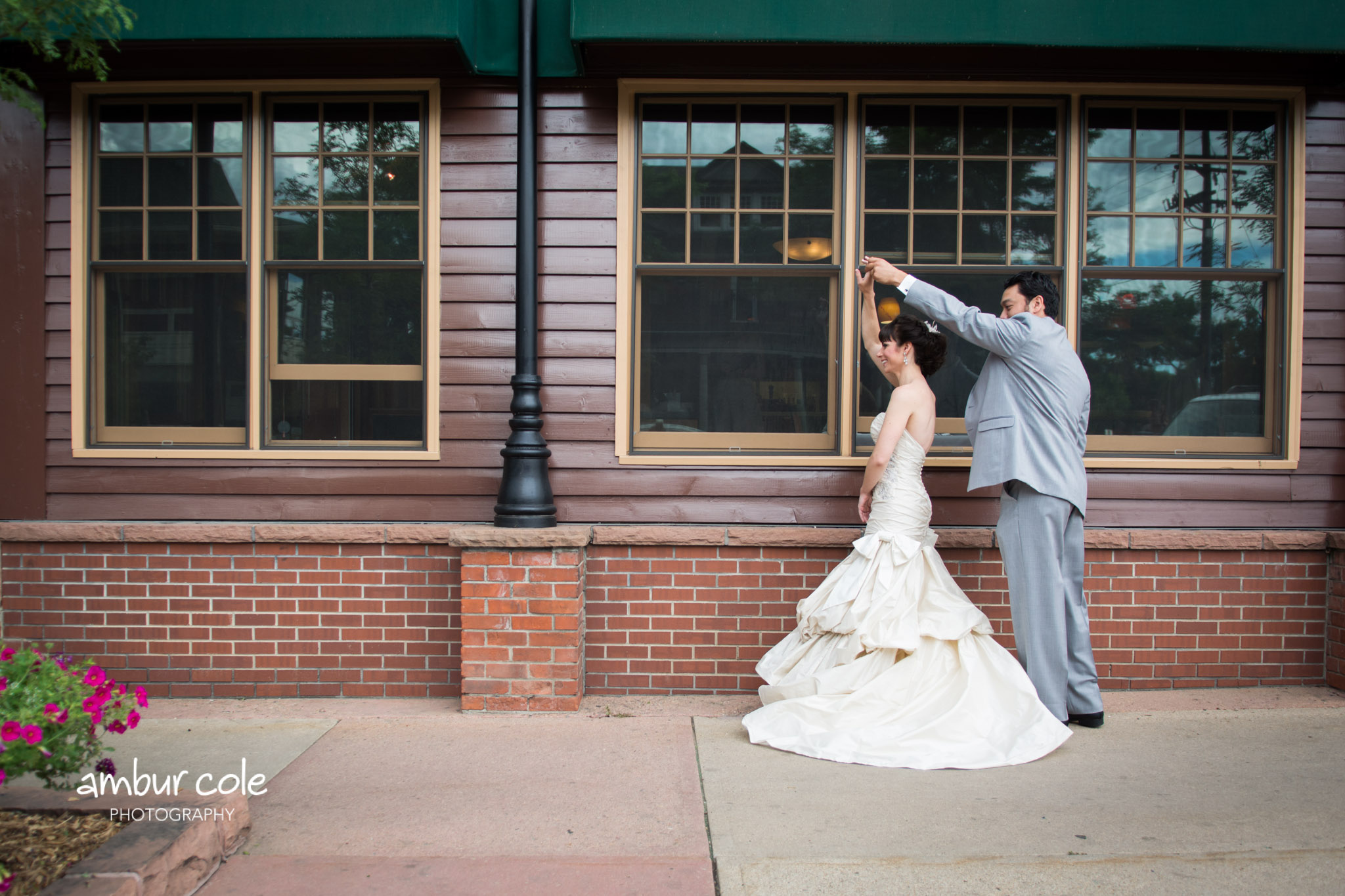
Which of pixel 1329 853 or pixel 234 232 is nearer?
pixel 1329 853

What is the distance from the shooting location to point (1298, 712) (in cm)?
439

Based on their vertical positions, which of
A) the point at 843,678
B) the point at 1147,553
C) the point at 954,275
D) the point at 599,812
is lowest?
the point at 599,812

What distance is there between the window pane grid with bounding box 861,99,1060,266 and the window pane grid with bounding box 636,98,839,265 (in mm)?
281

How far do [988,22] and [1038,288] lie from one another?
137 cm

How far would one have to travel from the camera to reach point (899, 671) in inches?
156

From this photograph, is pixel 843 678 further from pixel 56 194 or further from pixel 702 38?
pixel 56 194

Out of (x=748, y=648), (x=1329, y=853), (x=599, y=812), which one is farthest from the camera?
(x=748, y=648)

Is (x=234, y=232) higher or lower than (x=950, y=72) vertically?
lower

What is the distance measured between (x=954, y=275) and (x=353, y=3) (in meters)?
3.50

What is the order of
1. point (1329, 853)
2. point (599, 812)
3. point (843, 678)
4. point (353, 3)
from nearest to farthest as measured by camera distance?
point (1329, 853) → point (599, 812) → point (843, 678) → point (353, 3)

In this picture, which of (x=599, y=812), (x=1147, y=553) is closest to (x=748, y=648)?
(x=599, y=812)

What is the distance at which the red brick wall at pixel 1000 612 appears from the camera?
15.3ft

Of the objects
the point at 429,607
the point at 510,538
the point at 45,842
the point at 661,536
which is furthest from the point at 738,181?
the point at 45,842

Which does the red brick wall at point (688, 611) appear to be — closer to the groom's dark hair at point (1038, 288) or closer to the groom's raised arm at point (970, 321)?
the groom's raised arm at point (970, 321)
